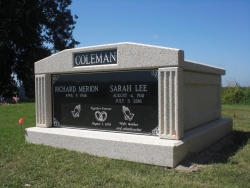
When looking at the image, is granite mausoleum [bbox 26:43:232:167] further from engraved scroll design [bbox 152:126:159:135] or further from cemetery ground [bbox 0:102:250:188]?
cemetery ground [bbox 0:102:250:188]

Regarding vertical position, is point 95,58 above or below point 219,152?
above

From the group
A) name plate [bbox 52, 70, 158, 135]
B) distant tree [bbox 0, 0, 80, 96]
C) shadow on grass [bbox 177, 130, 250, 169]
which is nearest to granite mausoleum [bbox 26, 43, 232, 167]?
name plate [bbox 52, 70, 158, 135]

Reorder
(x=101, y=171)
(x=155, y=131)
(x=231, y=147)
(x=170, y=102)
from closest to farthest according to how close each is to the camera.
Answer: (x=101, y=171), (x=170, y=102), (x=155, y=131), (x=231, y=147)

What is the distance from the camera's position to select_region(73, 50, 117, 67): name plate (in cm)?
516

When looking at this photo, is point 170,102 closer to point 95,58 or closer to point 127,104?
point 127,104

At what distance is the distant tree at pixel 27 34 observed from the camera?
72.9ft

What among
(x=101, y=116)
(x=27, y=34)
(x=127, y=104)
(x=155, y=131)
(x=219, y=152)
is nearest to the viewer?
(x=155, y=131)

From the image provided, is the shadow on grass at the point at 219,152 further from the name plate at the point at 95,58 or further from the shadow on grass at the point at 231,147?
the name plate at the point at 95,58

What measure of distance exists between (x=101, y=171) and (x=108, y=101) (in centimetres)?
162

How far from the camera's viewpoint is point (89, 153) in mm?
5117

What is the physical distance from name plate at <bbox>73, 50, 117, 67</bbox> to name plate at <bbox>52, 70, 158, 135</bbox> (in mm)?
229

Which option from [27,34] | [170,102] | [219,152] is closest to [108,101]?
[170,102]

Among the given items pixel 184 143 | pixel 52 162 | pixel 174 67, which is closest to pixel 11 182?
pixel 52 162

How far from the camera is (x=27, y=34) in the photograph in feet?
82.5
